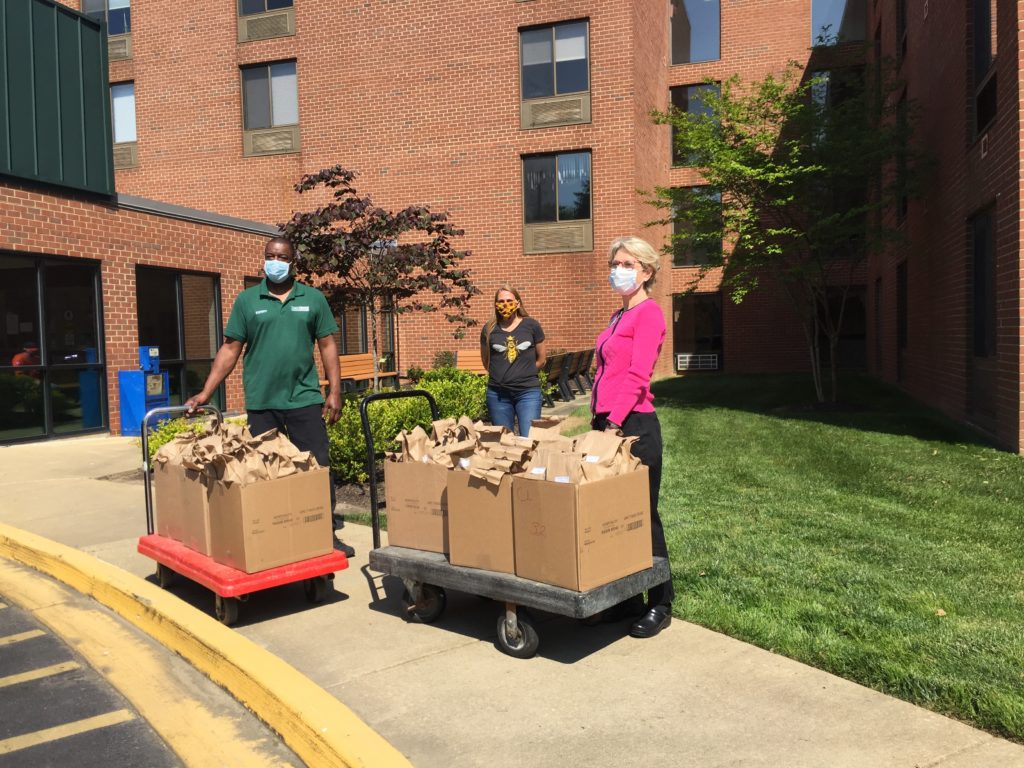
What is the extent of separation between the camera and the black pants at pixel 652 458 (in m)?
4.20

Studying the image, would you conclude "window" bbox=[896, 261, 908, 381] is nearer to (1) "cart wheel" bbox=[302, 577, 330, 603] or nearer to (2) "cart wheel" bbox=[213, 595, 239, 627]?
(1) "cart wheel" bbox=[302, 577, 330, 603]

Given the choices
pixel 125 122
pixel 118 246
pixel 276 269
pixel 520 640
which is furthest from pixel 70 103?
pixel 125 122

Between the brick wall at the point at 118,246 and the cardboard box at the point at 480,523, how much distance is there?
989 cm

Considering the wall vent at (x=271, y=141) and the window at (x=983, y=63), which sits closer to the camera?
the window at (x=983, y=63)

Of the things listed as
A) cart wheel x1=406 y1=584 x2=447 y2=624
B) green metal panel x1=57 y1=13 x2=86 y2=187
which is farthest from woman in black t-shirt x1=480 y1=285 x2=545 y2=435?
green metal panel x1=57 y1=13 x2=86 y2=187

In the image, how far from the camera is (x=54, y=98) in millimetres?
12086

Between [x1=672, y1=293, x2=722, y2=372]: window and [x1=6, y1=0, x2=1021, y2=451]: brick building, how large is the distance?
551mm

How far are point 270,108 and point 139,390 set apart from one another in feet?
40.5

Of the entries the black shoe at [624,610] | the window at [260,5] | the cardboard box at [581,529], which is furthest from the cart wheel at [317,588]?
the window at [260,5]

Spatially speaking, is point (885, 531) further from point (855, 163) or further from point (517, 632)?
point (855, 163)

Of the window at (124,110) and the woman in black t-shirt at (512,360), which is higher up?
the window at (124,110)

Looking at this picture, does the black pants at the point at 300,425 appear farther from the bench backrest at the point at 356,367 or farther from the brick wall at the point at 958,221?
the bench backrest at the point at 356,367

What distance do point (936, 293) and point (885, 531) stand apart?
29.0ft

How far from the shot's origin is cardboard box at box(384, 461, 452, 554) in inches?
173
